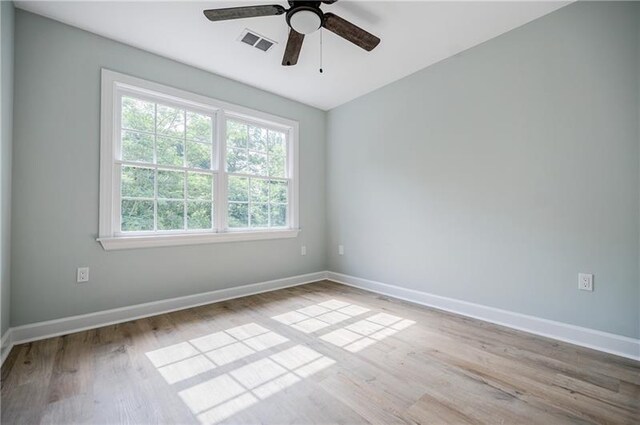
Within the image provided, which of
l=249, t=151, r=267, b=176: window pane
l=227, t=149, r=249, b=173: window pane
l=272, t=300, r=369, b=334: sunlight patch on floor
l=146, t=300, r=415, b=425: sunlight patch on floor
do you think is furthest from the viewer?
l=249, t=151, r=267, b=176: window pane

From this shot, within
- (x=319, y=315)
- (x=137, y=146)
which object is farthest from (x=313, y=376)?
(x=137, y=146)

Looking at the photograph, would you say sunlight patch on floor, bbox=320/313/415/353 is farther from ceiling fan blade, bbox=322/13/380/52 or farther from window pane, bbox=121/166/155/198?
ceiling fan blade, bbox=322/13/380/52

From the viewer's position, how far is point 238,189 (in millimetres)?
3426

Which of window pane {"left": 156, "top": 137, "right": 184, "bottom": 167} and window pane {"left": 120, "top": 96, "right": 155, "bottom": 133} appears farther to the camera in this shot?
window pane {"left": 156, "top": 137, "right": 184, "bottom": 167}

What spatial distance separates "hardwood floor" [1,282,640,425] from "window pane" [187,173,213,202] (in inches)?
50.3

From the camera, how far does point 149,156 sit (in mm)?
2791

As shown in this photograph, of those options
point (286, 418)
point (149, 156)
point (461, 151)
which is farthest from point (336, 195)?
point (286, 418)

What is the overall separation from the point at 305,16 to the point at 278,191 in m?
2.23

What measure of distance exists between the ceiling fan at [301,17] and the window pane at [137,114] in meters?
1.35

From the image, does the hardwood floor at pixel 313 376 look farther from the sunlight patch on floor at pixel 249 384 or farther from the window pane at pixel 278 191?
the window pane at pixel 278 191

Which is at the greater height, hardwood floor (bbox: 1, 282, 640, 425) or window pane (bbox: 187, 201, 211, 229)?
window pane (bbox: 187, 201, 211, 229)

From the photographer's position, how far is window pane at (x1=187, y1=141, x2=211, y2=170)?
3.05m

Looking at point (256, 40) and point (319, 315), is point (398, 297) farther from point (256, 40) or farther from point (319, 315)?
point (256, 40)

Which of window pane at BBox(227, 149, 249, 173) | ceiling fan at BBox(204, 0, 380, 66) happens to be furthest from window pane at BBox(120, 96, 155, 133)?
ceiling fan at BBox(204, 0, 380, 66)
